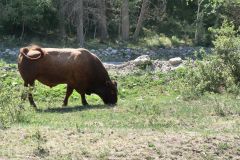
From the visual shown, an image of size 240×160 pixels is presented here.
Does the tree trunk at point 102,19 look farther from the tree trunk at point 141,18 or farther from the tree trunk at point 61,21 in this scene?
the tree trunk at point 61,21

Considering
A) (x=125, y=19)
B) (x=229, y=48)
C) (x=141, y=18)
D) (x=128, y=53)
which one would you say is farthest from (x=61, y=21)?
(x=229, y=48)

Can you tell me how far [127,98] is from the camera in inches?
855

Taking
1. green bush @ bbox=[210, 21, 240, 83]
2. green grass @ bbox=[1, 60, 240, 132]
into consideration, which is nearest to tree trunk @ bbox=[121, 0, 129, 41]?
green grass @ bbox=[1, 60, 240, 132]

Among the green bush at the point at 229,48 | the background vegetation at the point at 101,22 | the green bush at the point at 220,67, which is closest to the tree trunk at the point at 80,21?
the background vegetation at the point at 101,22

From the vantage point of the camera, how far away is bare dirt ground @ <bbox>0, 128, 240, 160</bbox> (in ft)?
35.7

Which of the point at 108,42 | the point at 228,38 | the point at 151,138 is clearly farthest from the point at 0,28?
the point at 151,138

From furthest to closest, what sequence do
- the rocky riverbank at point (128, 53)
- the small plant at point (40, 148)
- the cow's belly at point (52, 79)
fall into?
the rocky riverbank at point (128, 53) → the cow's belly at point (52, 79) → the small plant at point (40, 148)

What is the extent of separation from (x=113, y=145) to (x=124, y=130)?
1.38 metres

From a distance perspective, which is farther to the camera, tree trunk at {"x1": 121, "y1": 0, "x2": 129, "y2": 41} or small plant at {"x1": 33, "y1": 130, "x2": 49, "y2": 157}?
tree trunk at {"x1": 121, "y1": 0, "x2": 129, "y2": 41}

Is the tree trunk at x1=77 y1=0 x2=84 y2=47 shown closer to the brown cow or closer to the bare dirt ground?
the brown cow

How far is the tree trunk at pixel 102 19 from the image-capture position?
45.0 meters

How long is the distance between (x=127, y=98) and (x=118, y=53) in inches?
727

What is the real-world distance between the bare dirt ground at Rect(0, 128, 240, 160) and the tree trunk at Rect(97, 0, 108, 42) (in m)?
32.9

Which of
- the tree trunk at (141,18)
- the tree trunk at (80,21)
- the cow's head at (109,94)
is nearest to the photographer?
the cow's head at (109,94)
